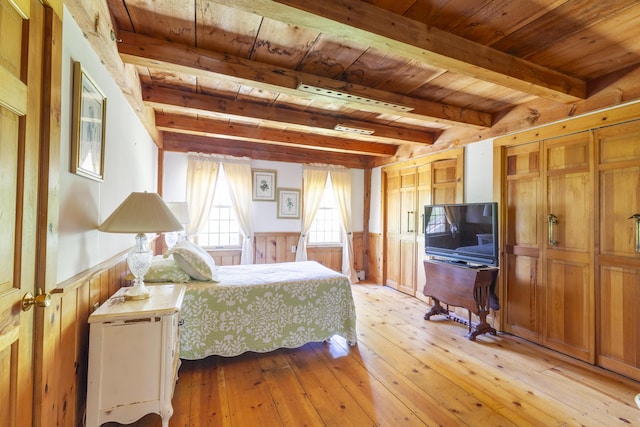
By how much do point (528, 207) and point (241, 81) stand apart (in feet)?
9.95

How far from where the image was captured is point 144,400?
1618 millimetres

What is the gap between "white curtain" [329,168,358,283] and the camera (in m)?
5.41

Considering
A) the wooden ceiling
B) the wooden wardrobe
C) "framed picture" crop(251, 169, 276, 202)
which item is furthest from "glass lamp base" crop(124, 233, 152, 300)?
the wooden wardrobe

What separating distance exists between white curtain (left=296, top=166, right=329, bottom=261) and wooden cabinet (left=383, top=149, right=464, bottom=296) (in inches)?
47.4

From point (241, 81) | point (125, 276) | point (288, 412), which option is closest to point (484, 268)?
point (288, 412)

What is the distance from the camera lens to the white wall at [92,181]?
1375mm

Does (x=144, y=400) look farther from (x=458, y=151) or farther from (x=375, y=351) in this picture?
(x=458, y=151)

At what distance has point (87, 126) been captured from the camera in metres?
1.58

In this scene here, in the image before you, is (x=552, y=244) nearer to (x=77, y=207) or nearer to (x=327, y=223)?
(x=327, y=223)

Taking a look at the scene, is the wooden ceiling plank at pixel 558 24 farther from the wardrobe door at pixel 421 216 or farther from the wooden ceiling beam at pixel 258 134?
the wooden ceiling beam at pixel 258 134

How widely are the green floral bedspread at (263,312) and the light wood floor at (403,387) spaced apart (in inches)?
6.7

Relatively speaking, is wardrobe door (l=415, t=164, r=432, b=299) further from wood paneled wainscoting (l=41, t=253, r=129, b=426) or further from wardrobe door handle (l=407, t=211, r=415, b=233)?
wood paneled wainscoting (l=41, t=253, r=129, b=426)

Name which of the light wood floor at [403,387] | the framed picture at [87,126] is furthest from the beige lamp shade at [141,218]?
the light wood floor at [403,387]

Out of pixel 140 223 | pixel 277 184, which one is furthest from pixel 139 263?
pixel 277 184
